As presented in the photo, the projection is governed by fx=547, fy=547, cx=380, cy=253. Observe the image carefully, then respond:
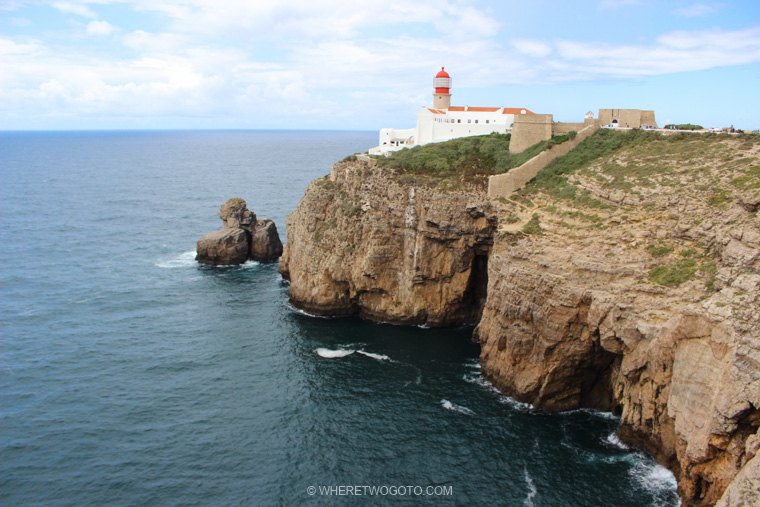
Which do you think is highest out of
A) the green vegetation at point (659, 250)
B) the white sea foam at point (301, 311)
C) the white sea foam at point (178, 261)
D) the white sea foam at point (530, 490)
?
the green vegetation at point (659, 250)

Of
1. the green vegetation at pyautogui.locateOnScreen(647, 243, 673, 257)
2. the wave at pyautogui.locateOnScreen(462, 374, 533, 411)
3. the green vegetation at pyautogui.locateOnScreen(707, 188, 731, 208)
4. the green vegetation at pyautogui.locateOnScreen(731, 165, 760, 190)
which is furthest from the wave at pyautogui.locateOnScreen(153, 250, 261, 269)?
the green vegetation at pyautogui.locateOnScreen(731, 165, 760, 190)

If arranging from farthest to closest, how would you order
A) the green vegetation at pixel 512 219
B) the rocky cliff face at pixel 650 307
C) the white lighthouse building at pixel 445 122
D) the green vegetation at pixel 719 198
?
1. the white lighthouse building at pixel 445 122
2. the green vegetation at pixel 512 219
3. the green vegetation at pixel 719 198
4. the rocky cliff face at pixel 650 307

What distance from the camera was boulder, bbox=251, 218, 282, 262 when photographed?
7912 cm

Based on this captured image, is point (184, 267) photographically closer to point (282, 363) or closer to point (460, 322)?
point (282, 363)

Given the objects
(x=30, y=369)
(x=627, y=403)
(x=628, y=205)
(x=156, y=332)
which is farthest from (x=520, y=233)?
(x=30, y=369)

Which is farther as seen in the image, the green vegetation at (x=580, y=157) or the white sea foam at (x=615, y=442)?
the green vegetation at (x=580, y=157)

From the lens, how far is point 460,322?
58688 millimetres

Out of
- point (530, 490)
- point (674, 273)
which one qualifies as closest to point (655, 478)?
point (530, 490)

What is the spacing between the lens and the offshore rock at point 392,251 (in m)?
55.5

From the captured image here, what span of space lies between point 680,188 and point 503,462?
24.4 metres

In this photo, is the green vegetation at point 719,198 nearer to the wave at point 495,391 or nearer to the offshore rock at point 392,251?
the offshore rock at point 392,251

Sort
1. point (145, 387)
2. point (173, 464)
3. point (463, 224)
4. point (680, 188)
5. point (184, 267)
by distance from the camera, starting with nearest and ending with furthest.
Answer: point (173, 464) → point (680, 188) → point (145, 387) → point (463, 224) → point (184, 267)

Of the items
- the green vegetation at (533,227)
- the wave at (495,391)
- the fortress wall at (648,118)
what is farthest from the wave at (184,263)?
the fortress wall at (648,118)

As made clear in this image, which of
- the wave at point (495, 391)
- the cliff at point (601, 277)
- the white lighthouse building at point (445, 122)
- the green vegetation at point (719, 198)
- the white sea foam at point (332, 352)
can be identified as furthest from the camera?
the white lighthouse building at point (445, 122)
